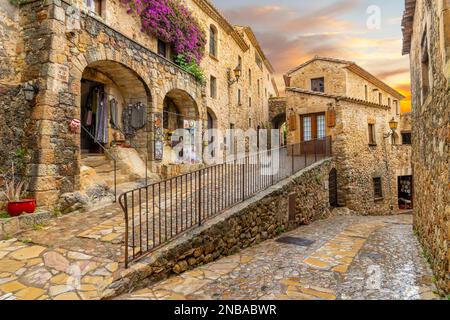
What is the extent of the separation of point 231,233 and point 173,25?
31.3 ft

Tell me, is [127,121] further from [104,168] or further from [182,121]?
[182,121]

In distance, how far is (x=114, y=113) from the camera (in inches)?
335

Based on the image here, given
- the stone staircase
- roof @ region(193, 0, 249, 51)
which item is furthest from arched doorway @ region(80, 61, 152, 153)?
roof @ region(193, 0, 249, 51)

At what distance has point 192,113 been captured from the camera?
A: 11305 mm

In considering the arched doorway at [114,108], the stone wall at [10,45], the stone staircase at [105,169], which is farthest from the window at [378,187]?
the stone wall at [10,45]

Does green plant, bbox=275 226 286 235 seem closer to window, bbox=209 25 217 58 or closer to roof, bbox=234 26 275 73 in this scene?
window, bbox=209 25 217 58

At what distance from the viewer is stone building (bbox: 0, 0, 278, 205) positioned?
5371 millimetres

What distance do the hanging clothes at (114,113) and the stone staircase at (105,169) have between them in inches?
43.9

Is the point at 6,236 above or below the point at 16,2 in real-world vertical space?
below

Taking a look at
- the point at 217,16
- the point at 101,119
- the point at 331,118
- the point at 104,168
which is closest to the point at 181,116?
the point at 101,119

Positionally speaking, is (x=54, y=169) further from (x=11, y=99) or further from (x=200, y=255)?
(x=200, y=255)

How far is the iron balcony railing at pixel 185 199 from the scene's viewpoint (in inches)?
149
